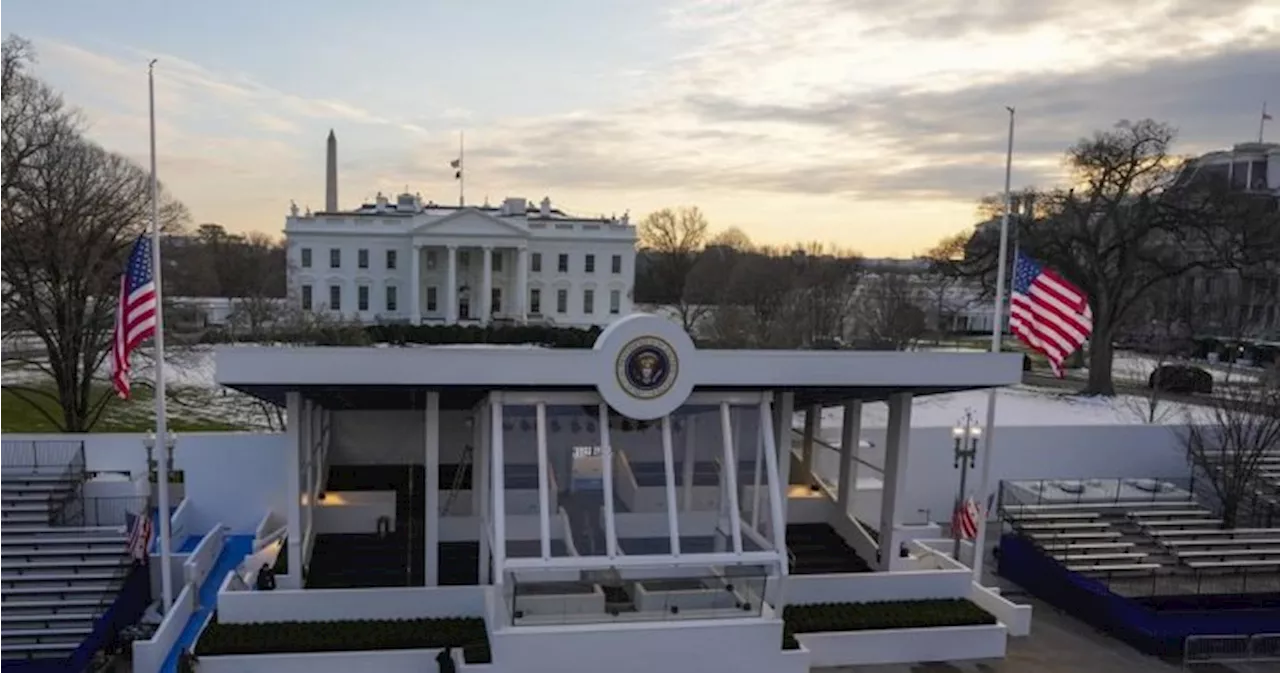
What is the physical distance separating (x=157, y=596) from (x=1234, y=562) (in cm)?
2315

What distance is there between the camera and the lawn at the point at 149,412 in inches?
1184

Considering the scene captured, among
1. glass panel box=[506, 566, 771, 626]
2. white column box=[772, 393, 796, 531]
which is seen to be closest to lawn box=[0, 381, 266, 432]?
glass panel box=[506, 566, 771, 626]

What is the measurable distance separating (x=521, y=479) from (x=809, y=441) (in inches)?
353

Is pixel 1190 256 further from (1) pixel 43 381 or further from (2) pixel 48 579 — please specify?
(1) pixel 43 381

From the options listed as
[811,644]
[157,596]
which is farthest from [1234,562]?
[157,596]

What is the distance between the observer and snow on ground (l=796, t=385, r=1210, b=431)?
108 ft

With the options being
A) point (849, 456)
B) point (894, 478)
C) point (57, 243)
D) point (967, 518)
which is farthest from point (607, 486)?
point (57, 243)

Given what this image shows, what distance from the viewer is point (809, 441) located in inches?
809

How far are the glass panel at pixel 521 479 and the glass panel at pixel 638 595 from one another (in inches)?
27.2

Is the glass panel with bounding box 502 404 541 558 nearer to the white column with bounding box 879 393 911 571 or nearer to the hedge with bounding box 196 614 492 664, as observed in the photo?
the hedge with bounding box 196 614 492 664

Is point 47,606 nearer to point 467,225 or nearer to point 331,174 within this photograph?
point 467,225

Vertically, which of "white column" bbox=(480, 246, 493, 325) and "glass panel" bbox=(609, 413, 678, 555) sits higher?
"white column" bbox=(480, 246, 493, 325)

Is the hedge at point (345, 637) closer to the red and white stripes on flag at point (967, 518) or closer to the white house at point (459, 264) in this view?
the red and white stripes on flag at point (967, 518)

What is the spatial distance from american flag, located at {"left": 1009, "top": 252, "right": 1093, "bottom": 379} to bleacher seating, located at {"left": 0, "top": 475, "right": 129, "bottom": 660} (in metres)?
17.7
